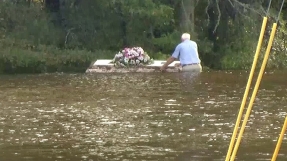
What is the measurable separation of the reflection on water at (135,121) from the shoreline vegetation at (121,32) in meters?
10.3

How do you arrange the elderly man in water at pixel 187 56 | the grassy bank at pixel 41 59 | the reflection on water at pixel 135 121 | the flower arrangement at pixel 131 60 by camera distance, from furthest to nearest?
the grassy bank at pixel 41 59 → the flower arrangement at pixel 131 60 → the elderly man in water at pixel 187 56 → the reflection on water at pixel 135 121

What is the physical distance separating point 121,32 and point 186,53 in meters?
10.9

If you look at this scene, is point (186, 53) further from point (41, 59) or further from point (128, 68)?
point (41, 59)

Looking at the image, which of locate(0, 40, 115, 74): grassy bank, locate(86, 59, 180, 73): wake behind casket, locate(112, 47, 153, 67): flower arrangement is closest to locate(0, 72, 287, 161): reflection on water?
locate(86, 59, 180, 73): wake behind casket

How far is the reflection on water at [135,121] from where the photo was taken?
7.42m

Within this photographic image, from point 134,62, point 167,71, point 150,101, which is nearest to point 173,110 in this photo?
point 150,101

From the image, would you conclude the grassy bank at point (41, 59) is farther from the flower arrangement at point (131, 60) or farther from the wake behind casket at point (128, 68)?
the flower arrangement at point (131, 60)

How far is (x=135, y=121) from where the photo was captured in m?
9.18

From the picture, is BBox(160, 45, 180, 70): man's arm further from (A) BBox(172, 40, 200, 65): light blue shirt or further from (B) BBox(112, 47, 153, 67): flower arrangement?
(B) BBox(112, 47, 153, 67): flower arrangement

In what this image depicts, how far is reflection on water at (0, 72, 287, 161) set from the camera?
7418 mm

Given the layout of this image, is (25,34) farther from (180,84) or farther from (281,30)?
(180,84)

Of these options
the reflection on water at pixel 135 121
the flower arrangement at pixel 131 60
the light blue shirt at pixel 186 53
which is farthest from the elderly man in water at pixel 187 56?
the reflection on water at pixel 135 121

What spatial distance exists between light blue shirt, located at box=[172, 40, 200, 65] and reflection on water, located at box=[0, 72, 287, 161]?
7.92 ft

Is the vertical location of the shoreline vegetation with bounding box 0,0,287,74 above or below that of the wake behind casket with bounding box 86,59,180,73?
above
